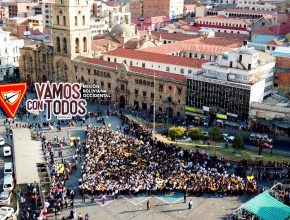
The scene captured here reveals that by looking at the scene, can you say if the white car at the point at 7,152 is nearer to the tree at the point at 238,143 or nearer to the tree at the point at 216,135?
the tree at the point at 216,135

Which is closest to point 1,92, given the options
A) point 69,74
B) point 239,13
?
point 69,74

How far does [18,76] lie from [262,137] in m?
58.8

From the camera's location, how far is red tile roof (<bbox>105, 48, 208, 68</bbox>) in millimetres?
80375

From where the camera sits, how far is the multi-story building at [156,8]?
171750 mm

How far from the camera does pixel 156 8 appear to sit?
174 metres

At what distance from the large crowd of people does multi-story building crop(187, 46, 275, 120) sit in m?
14.0

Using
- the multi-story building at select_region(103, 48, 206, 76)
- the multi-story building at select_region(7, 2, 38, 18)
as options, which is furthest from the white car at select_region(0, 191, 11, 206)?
the multi-story building at select_region(7, 2, 38, 18)

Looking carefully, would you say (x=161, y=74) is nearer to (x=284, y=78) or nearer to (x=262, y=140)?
(x=284, y=78)

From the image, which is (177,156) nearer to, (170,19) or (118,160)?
(118,160)

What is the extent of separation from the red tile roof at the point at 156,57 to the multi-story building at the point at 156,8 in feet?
281

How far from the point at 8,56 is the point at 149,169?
205ft

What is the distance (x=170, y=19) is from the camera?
167125mm

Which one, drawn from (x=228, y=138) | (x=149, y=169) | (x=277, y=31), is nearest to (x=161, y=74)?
(x=228, y=138)

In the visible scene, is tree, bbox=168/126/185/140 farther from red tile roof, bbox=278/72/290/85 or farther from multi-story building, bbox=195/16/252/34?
multi-story building, bbox=195/16/252/34
